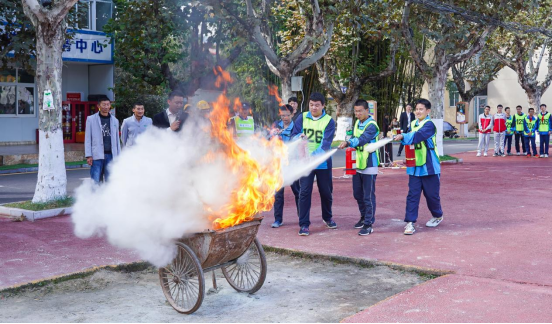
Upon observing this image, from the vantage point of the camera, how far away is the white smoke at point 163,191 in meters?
5.71

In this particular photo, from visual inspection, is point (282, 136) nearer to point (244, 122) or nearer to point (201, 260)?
point (244, 122)

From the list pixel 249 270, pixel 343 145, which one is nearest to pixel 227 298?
pixel 249 270

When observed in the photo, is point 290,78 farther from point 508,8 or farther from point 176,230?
point 176,230

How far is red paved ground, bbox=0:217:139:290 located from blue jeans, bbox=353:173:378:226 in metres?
3.34

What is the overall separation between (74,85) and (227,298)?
25.7 meters

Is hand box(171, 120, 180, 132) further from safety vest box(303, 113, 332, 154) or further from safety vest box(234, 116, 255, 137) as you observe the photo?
safety vest box(234, 116, 255, 137)

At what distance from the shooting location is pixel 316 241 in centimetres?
852

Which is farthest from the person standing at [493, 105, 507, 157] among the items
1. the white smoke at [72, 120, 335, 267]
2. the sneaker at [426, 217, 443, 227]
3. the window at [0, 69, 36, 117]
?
the window at [0, 69, 36, 117]

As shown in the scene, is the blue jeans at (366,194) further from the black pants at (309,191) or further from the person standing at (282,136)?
the person standing at (282,136)

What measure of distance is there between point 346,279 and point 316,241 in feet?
5.83

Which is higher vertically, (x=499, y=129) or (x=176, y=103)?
(x=176, y=103)

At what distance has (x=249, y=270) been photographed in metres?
6.34

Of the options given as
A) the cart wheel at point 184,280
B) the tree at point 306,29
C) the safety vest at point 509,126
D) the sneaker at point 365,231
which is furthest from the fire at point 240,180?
the safety vest at point 509,126

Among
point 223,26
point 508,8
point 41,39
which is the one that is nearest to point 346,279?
point 41,39
